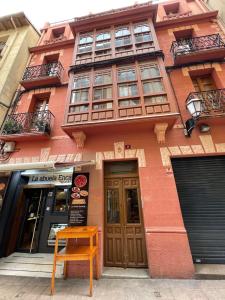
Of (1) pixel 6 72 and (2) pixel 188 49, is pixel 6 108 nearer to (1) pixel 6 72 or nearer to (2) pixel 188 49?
(1) pixel 6 72

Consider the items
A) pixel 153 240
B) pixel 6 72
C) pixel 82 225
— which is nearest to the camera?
pixel 153 240

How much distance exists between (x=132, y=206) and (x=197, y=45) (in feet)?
27.1

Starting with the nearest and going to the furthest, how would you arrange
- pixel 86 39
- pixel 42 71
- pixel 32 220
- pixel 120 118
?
pixel 120 118, pixel 32 220, pixel 86 39, pixel 42 71

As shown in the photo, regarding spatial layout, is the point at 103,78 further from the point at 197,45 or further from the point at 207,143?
the point at 197,45

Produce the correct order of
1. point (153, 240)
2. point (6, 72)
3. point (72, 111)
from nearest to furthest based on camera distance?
1. point (153, 240)
2. point (72, 111)
3. point (6, 72)

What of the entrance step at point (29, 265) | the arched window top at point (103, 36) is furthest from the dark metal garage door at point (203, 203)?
the arched window top at point (103, 36)

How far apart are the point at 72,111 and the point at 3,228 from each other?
16.2 ft

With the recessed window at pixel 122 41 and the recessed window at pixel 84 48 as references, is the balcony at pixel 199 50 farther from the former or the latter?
the recessed window at pixel 84 48

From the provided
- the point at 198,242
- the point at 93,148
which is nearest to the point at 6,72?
the point at 93,148

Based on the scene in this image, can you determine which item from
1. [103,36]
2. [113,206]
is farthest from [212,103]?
[103,36]

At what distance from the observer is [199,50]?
7.30m

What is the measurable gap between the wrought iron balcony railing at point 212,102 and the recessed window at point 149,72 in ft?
5.40

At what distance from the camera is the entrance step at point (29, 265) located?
4535mm

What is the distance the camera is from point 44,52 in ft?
32.8
